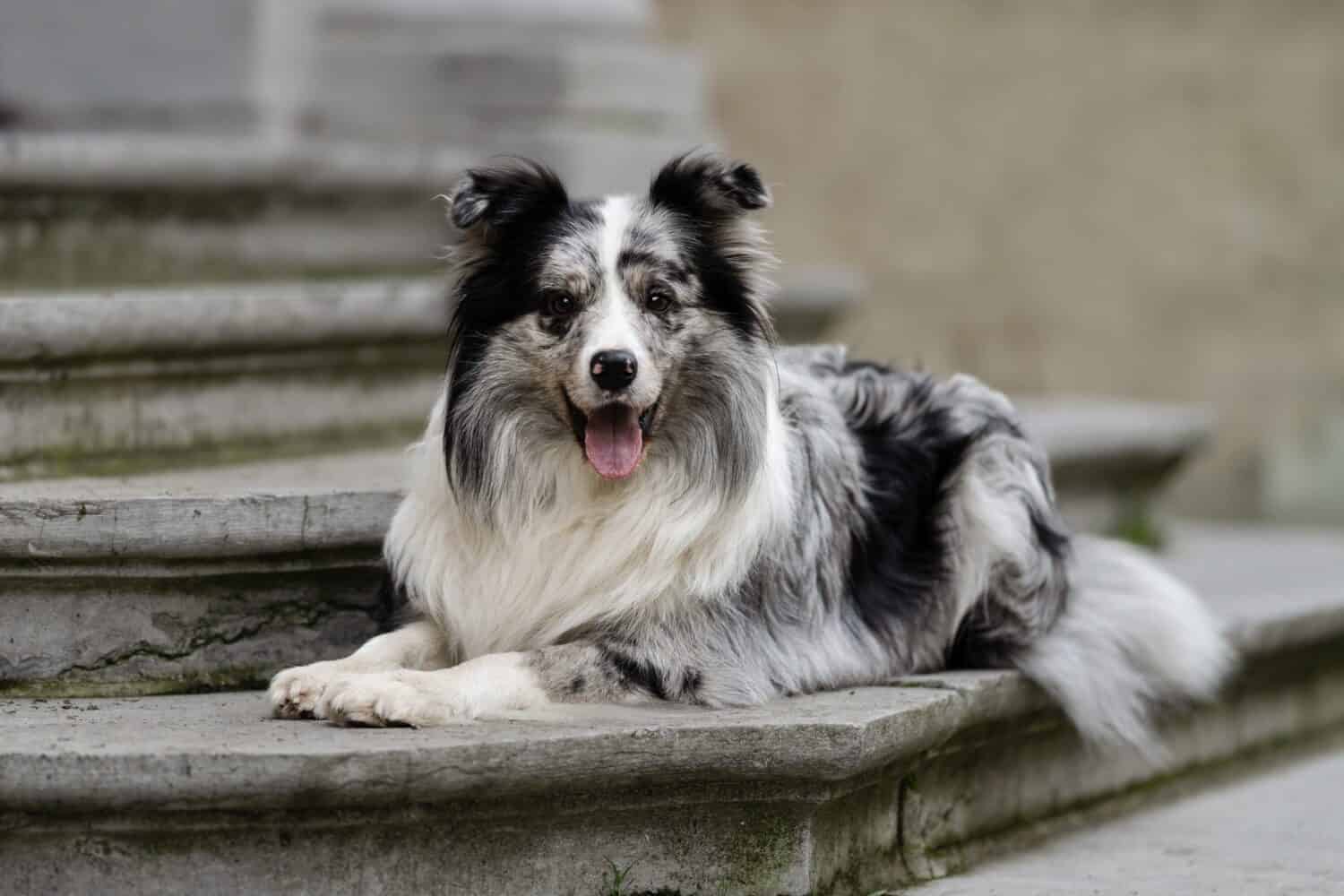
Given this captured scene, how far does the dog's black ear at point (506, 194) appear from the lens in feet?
12.3

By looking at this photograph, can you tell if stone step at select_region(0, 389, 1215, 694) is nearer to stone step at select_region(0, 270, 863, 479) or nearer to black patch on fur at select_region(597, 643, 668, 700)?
stone step at select_region(0, 270, 863, 479)

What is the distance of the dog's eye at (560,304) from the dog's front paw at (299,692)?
2.52ft

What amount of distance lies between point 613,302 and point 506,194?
0.30 meters

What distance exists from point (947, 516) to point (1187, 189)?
14.6 feet

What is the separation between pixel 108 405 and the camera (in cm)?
455

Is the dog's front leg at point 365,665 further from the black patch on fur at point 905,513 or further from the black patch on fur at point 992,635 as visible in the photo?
the black patch on fur at point 992,635

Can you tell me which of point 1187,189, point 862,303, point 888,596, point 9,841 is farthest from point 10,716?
point 1187,189

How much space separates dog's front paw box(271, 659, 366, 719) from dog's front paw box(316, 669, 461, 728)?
0.8 inches

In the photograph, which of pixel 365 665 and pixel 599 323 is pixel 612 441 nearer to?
pixel 599 323

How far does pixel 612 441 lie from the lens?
375cm

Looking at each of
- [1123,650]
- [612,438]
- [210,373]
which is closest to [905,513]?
[1123,650]

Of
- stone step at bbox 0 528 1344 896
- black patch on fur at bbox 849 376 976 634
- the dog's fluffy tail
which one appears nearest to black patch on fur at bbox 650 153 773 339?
black patch on fur at bbox 849 376 976 634

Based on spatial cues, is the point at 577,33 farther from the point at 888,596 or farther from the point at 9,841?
the point at 9,841

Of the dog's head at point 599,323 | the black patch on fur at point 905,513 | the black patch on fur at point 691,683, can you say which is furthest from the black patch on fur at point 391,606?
the black patch on fur at point 905,513
